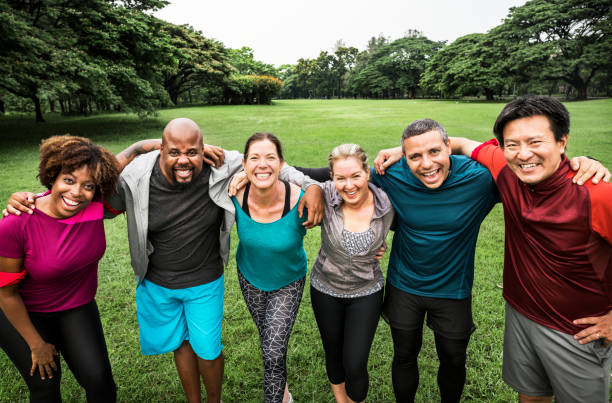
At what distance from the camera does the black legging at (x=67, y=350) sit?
7.33 feet

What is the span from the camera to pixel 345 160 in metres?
2.46

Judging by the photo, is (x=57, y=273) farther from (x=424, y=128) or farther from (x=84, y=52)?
(x=84, y=52)

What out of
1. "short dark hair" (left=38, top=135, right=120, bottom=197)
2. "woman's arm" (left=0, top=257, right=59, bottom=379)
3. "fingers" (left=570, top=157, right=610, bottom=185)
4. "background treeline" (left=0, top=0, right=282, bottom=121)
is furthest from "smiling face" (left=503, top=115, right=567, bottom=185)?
"background treeline" (left=0, top=0, right=282, bottom=121)

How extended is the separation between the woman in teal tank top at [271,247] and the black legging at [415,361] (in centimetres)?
87

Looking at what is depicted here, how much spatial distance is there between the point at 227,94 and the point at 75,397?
37145mm

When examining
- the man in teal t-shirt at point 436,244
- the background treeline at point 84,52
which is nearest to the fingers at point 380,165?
the man in teal t-shirt at point 436,244

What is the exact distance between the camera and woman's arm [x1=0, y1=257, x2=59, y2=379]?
2072mm

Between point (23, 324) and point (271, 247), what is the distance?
164cm

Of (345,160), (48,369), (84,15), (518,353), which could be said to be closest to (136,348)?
(48,369)

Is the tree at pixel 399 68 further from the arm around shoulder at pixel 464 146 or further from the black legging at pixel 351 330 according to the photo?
the black legging at pixel 351 330

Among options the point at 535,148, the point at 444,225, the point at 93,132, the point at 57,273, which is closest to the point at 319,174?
the point at 444,225

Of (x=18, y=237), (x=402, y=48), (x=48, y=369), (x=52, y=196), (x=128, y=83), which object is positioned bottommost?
(x=48, y=369)

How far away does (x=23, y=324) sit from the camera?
85.3 inches

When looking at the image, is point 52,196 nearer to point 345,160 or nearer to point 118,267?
point 345,160
